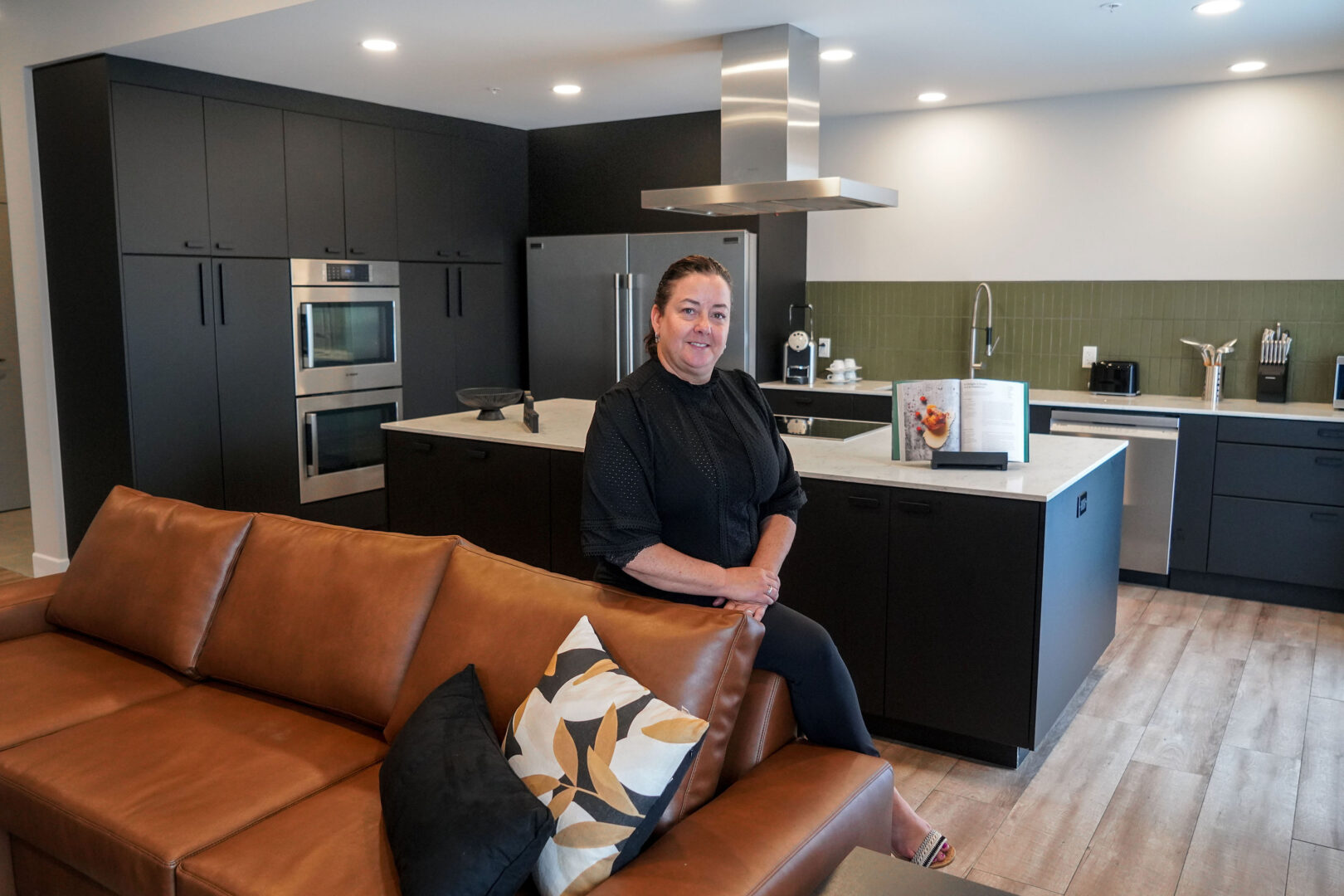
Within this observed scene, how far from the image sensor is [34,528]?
16.3 ft

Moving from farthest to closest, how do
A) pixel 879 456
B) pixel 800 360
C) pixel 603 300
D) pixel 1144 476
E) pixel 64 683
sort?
pixel 603 300
pixel 800 360
pixel 1144 476
pixel 879 456
pixel 64 683

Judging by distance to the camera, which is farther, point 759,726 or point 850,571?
point 850,571

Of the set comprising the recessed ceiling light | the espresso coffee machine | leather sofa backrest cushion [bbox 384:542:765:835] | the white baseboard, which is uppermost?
A: the recessed ceiling light

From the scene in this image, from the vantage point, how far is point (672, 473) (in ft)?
6.72

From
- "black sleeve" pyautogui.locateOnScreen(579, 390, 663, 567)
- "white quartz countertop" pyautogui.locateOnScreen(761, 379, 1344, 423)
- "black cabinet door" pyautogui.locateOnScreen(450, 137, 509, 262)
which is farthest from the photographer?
"black cabinet door" pyautogui.locateOnScreen(450, 137, 509, 262)

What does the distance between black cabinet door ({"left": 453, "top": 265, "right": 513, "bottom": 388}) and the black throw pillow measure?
4.50 meters

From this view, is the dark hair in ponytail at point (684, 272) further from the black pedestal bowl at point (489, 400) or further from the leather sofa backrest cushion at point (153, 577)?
the black pedestal bowl at point (489, 400)

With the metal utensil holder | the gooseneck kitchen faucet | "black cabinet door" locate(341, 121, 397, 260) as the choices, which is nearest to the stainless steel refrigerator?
"black cabinet door" locate(341, 121, 397, 260)

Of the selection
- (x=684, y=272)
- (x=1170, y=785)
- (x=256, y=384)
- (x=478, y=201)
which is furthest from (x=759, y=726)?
(x=478, y=201)

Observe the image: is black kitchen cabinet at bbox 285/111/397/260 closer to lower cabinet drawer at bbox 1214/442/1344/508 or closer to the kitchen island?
the kitchen island

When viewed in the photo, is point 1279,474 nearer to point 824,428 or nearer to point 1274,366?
point 1274,366

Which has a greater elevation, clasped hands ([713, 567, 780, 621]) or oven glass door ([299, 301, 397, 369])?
oven glass door ([299, 301, 397, 369])

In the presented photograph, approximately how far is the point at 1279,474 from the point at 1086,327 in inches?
50.0

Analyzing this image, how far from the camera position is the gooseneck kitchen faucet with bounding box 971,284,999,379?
5.61 metres
